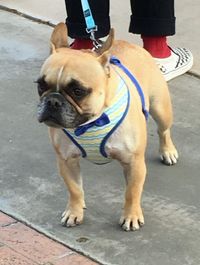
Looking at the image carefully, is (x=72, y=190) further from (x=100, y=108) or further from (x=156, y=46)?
(x=156, y=46)

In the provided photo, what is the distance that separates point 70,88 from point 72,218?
0.86 meters

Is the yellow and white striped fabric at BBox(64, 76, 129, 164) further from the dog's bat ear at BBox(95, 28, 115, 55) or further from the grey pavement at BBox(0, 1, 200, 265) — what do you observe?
the grey pavement at BBox(0, 1, 200, 265)

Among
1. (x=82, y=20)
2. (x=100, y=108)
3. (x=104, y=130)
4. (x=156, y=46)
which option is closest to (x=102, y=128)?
(x=104, y=130)

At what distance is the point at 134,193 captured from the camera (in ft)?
11.7

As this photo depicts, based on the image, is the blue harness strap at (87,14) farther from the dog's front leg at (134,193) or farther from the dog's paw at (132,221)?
the dog's paw at (132,221)

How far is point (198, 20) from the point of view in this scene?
6500 mm

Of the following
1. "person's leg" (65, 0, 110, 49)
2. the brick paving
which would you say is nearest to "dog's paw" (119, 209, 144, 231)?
the brick paving

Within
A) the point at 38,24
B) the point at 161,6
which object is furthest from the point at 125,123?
the point at 38,24

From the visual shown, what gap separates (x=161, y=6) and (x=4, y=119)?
1.40m

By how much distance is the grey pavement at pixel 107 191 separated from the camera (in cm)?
348

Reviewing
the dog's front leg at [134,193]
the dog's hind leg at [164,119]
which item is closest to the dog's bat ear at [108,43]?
the dog's front leg at [134,193]

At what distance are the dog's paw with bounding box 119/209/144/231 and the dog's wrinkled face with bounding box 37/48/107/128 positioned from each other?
26.7 inches

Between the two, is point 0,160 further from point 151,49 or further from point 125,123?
point 151,49

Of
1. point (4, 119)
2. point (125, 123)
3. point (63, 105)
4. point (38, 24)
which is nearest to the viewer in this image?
point (63, 105)
